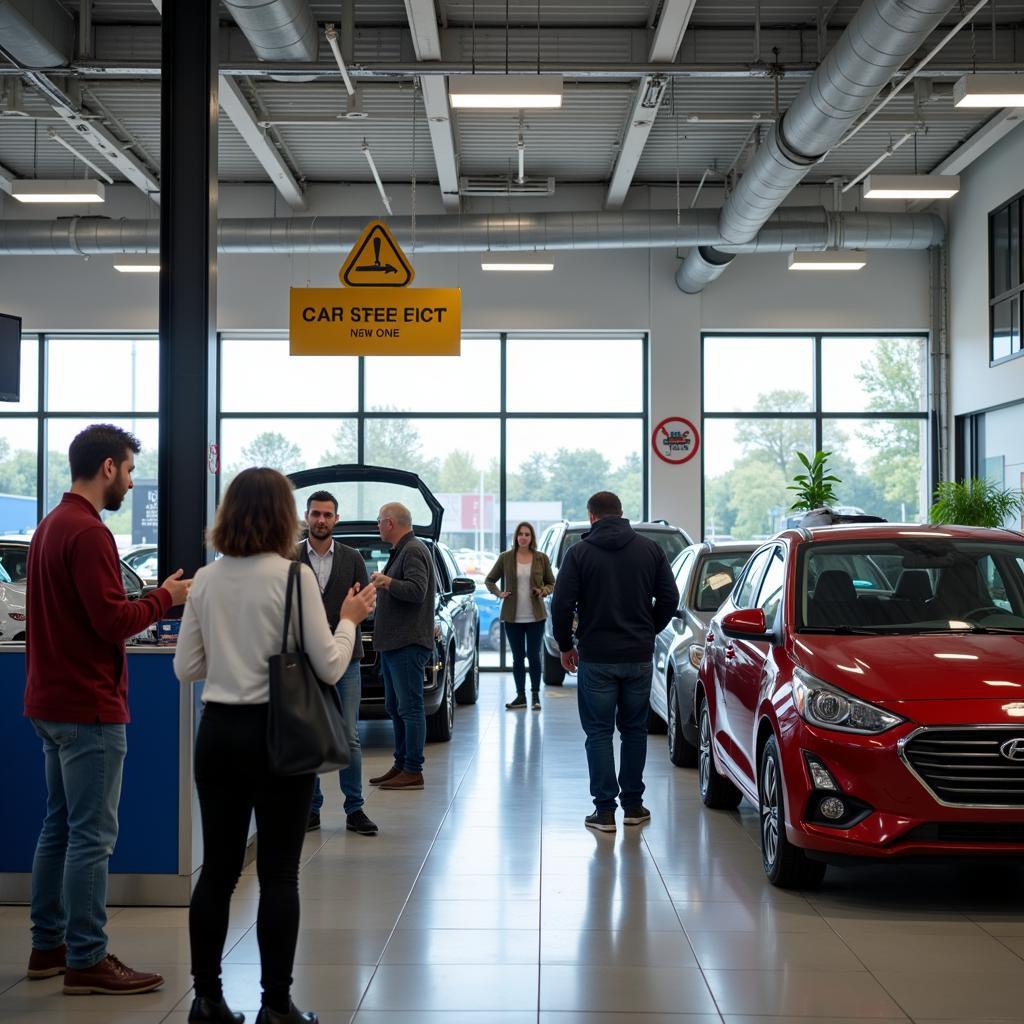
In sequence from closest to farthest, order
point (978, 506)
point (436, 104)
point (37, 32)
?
point (37, 32)
point (436, 104)
point (978, 506)

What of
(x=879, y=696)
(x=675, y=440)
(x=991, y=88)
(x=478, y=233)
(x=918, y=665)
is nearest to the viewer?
(x=879, y=696)

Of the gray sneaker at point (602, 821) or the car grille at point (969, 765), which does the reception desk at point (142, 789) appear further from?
the car grille at point (969, 765)

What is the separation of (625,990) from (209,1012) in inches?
53.6

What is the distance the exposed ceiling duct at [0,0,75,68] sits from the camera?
9.88 meters

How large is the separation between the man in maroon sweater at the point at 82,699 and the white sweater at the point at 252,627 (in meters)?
0.64

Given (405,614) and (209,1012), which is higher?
(405,614)

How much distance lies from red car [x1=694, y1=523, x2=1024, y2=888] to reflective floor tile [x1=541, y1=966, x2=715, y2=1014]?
1.03 meters

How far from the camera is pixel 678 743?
9086mm

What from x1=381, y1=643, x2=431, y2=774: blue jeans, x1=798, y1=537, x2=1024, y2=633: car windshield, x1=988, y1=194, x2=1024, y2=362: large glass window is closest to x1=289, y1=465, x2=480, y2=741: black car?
x1=381, y1=643, x2=431, y2=774: blue jeans

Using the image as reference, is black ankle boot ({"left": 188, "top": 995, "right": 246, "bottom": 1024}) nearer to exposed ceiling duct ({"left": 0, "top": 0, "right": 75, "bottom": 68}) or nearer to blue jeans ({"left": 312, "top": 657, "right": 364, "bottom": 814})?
blue jeans ({"left": 312, "top": 657, "right": 364, "bottom": 814})

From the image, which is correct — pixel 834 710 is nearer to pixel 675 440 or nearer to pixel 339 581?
pixel 339 581

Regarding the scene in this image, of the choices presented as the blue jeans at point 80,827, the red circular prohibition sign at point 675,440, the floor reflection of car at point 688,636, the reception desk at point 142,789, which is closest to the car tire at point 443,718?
the floor reflection of car at point 688,636

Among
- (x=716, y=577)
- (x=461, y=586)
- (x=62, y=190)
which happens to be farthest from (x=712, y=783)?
(x=62, y=190)

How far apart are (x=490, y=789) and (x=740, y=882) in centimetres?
268
